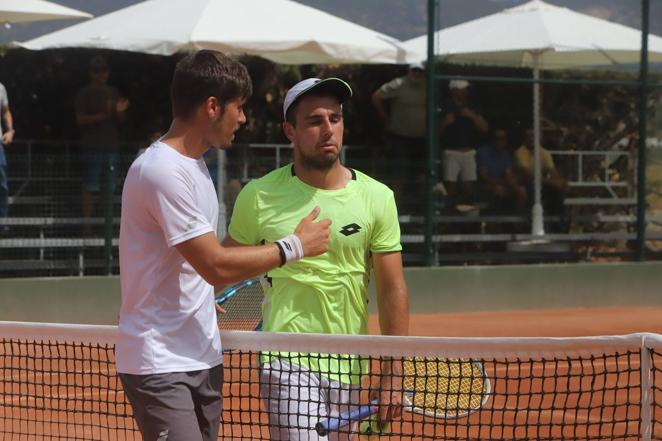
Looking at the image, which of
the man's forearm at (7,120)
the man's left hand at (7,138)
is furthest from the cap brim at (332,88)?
the man's forearm at (7,120)

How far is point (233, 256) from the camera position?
367cm

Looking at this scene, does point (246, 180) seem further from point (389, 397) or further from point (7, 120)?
point (389, 397)

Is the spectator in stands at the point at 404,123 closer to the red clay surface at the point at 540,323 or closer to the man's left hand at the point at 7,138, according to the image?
the red clay surface at the point at 540,323

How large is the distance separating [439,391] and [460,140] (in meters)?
8.62

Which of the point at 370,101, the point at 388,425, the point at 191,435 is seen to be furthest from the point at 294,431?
the point at 370,101

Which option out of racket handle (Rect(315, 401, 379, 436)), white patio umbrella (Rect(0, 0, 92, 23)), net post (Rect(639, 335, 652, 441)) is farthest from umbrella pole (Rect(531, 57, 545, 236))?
racket handle (Rect(315, 401, 379, 436))

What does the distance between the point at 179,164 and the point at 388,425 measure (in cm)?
133

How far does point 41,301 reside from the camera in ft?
38.5

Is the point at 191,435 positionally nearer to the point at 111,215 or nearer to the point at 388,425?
the point at 388,425

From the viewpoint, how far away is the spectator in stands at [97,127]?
38.9 feet

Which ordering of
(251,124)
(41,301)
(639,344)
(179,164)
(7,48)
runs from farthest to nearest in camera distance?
(251,124)
(7,48)
(41,301)
(639,344)
(179,164)

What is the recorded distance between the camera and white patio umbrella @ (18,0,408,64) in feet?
42.7

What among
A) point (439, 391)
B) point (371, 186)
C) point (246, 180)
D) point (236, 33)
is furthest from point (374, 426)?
point (236, 33)

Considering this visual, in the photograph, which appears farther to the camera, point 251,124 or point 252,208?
point 251,124
